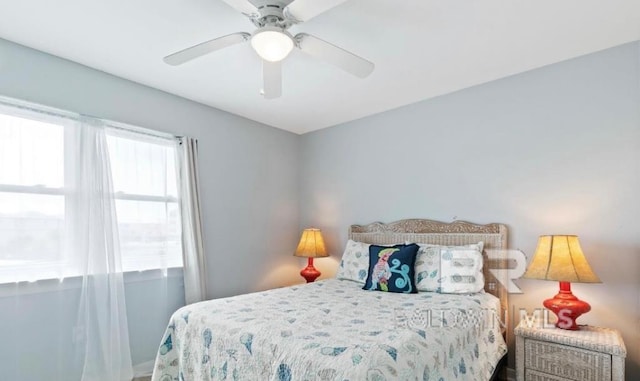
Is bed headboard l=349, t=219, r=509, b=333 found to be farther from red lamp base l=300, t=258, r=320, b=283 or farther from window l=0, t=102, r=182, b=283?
window l=0, t=102, r=182, b=283

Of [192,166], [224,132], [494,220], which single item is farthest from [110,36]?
[494,220]

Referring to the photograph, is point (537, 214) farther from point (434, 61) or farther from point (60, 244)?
point (60, 244)

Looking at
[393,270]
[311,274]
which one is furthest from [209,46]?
[311,274]

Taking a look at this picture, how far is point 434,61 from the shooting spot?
2.57 meters

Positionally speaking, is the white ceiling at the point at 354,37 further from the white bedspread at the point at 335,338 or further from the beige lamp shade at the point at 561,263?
the white bedspread at the point at 335,338

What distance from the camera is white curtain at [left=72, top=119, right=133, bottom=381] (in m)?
2.50

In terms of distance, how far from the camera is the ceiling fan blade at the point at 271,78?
6.77ft

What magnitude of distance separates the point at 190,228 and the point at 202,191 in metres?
0.39

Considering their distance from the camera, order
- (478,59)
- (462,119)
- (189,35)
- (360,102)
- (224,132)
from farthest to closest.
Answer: (224,132) → (360,102) → (462,119) → (478,59) → (189,35)

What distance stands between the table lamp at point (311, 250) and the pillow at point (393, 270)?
932mm

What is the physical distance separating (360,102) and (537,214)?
1.74m

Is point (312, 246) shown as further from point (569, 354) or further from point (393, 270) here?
point (569, 354)

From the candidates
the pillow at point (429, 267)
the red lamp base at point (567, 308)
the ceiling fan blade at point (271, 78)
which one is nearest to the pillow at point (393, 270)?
the pillow at point (429, 267)

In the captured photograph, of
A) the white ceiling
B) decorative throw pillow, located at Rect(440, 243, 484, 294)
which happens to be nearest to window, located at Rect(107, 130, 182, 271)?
the white ceiling
